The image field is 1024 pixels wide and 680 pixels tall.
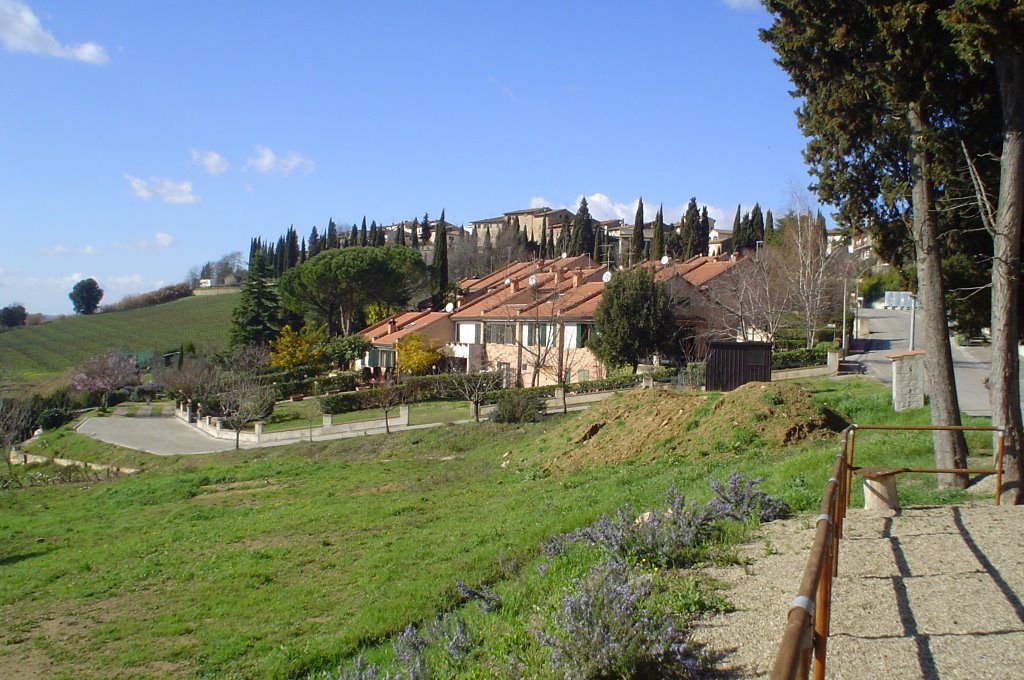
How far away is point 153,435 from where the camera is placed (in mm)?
44281

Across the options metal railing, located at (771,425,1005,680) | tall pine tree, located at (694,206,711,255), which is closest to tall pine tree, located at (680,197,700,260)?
tall pine tree, located at (694,206,711,255)

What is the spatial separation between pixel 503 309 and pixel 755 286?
17.1m

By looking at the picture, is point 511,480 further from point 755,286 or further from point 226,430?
point 755,286

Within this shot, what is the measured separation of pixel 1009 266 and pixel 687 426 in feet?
33.7

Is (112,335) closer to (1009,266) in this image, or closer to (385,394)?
(385,394)

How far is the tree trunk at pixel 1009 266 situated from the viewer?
9961 millimetres

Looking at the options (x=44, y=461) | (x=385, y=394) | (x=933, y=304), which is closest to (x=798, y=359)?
(x=385, y=394)

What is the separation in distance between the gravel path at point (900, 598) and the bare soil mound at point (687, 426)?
29.6ft

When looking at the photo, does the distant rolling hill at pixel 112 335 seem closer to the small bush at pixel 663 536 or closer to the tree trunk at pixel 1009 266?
the small bush at pixel 663 536

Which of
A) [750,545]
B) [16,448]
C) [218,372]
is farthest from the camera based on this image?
[218,372]

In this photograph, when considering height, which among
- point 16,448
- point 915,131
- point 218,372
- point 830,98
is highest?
point 830,98

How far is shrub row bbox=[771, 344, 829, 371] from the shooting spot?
38.0 m

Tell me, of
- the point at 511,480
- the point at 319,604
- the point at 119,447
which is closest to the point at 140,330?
the point at 119,447

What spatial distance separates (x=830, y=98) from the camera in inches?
493
